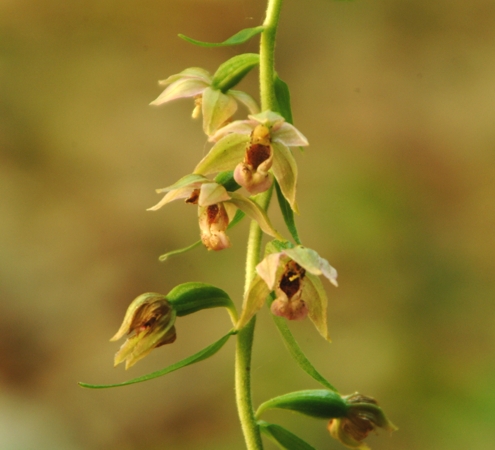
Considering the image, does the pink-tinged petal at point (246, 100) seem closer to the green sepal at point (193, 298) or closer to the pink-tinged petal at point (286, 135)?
the pink-tinged petal at point (286, 135)

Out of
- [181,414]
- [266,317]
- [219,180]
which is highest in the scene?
[219,180]

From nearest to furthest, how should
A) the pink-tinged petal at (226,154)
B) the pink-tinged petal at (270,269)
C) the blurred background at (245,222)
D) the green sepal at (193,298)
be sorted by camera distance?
the pink-tinged petal at (270,269)
the pink-tinged petal at (226,154)
the green sepal at (193,298)
the blurred background at (245,222)

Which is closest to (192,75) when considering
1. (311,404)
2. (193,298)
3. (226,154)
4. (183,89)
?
(183,89)

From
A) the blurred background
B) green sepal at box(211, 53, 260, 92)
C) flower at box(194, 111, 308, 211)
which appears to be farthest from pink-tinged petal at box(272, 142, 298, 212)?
the blurred background

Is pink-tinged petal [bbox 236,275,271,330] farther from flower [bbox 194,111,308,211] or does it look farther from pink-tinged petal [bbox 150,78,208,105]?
pink-tinged petal [bbox 150,78,208,105]

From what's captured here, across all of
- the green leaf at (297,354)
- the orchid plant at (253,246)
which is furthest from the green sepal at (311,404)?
the green leaf at (297,354)

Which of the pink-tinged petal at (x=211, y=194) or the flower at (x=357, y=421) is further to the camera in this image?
the flower at (x=357, y=421)

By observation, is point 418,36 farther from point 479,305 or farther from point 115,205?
point 115,205

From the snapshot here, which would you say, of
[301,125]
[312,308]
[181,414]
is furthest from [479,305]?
[312,308]
